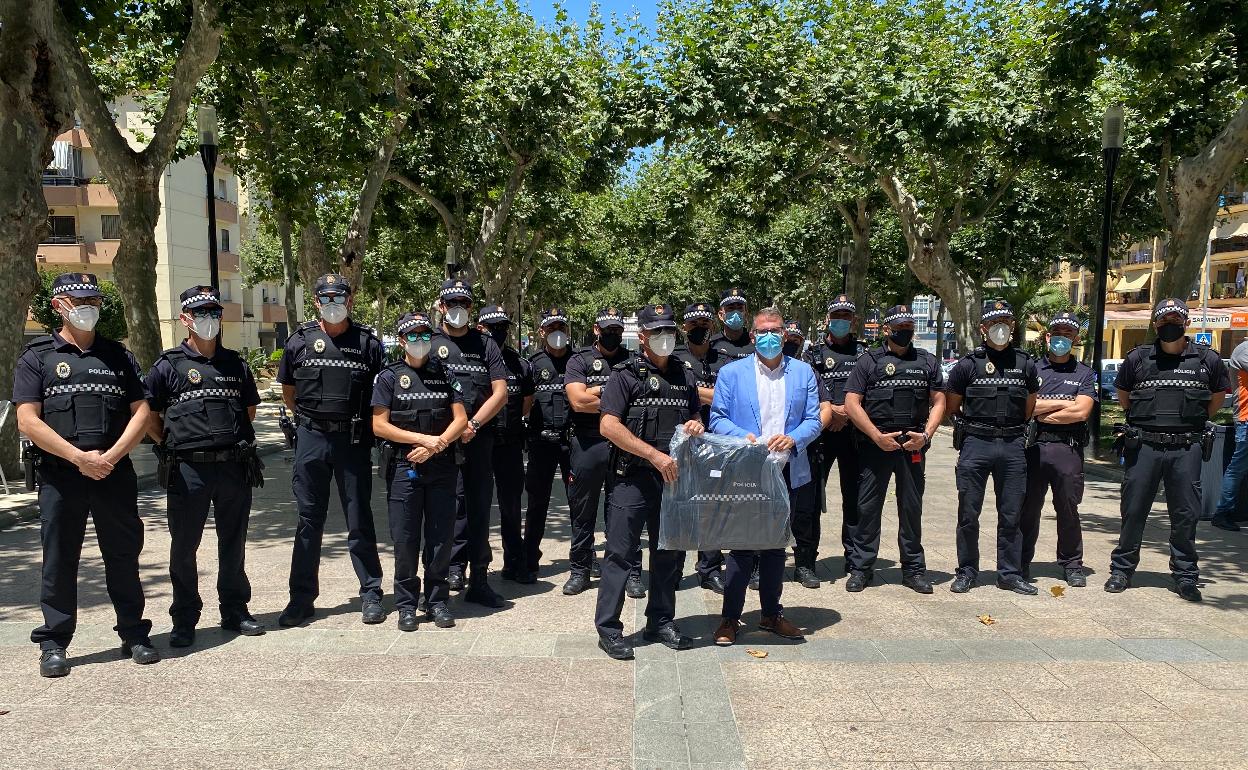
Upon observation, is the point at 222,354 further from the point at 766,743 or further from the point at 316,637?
the point at 766,743

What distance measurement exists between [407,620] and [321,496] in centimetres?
95

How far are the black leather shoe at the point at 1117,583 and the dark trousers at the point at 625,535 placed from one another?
3.41 meters

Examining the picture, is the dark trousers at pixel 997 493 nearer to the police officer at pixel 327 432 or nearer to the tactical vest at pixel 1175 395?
the tactical vest at pixel 1175 395

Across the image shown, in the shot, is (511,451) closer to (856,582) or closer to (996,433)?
(856,582)

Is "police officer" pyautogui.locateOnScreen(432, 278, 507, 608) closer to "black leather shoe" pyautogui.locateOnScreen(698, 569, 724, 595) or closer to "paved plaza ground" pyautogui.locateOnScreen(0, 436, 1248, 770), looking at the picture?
"paved plaza ground" pyautogui.locateOnScreen(0, 436, 1248, 770)

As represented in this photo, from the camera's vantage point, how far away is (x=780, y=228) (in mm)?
39312

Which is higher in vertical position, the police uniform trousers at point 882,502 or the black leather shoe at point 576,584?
the police uniform trousers at point 882,502

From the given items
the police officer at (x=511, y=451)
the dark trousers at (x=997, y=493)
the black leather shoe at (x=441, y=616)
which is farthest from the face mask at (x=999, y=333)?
the black leather shoe at (x=441, y=616)

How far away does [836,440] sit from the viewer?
696cm

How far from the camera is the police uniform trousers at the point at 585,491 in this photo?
6516 mm

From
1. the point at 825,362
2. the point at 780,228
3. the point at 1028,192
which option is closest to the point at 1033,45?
the point at 825,362

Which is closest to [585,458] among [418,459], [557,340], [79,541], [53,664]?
[557,340]

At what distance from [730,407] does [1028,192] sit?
83.9 ft

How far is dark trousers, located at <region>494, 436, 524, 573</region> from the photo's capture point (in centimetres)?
676
